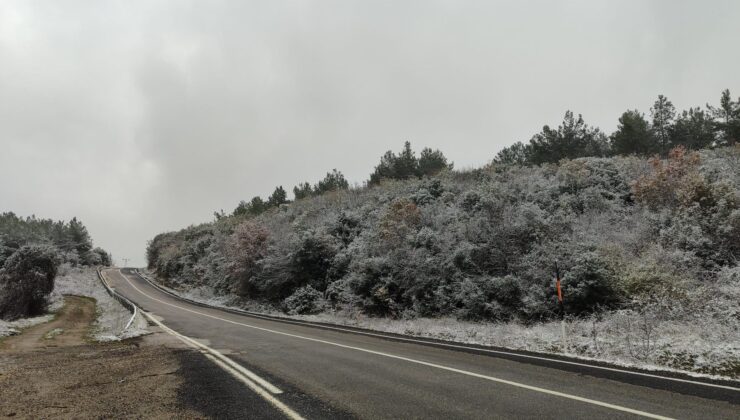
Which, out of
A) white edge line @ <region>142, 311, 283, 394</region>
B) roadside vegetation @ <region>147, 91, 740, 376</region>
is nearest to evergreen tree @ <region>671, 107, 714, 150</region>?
roadside vegetation @ <region>147, 91, 740, 376</region>

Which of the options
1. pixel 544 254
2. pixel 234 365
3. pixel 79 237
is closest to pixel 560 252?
pixel 544 254

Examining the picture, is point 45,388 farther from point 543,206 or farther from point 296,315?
point 543,206

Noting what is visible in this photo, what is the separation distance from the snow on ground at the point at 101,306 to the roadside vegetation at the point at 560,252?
969cm

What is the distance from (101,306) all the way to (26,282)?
26.7 feet

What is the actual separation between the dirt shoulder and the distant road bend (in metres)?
0.60

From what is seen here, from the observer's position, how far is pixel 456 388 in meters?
6.96

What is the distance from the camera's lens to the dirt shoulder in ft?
19.7

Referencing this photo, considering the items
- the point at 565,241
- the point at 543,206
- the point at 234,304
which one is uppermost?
the point at 543,206

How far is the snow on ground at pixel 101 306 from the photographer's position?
65.5 ft

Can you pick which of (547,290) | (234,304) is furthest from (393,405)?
(234,304)

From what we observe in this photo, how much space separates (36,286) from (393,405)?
37.5m

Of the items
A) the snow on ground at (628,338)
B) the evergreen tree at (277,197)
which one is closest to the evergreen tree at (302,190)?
the evergreen tree at (277,197)

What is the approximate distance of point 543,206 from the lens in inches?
945

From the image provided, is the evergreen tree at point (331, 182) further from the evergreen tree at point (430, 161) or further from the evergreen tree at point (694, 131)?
the evergreen tree at point (694, 131)
